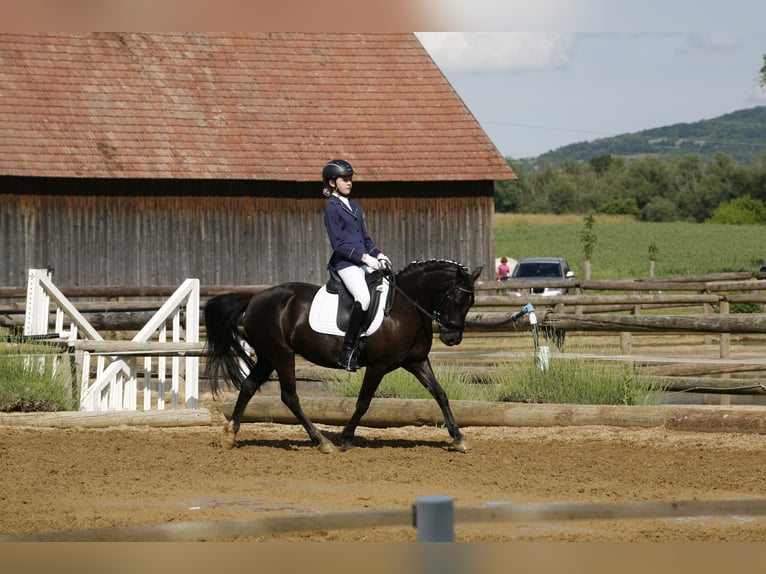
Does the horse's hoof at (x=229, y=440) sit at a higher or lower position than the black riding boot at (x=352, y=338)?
lower

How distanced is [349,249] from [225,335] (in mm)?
1650

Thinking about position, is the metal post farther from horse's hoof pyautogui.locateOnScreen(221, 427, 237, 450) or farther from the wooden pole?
the wooden pole

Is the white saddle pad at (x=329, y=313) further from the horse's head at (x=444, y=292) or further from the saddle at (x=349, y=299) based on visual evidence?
the horse's head at (x=444, y=292)

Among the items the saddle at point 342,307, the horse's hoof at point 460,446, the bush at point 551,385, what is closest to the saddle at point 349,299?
the saddle at point 342,307

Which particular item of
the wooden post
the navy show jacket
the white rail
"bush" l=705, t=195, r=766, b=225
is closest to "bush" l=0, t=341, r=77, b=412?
the white rail

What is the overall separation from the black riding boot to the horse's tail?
1.25 meters

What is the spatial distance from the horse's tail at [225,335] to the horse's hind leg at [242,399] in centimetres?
19

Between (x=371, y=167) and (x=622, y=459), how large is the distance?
19.1 m

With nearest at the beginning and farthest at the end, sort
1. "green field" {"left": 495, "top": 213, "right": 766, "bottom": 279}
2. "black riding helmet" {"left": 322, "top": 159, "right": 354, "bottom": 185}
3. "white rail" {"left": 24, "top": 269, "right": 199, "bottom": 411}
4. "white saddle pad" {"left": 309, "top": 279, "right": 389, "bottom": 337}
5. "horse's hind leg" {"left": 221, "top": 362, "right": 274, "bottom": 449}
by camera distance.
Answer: "black riding helmet" {"left": 322, "top": 159, "right": 354, "bottom": 185} < "white saddle pad" {"left": 309, "top": 279, "right": 389, "bottom": 337} < "horse's hind leg" {"left": 221, "top": 362, "right": 274, "bottom": 449} < "white rail" {"left": 24, "top": 269, "right": 199, "bottom": 411} < "green field" {"left": 495, "top": 213, "right": 766, "bottom": 279}

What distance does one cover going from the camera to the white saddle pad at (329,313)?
31.7 feet

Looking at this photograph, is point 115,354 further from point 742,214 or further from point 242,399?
point 742,214

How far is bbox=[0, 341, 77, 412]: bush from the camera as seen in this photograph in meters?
11.7

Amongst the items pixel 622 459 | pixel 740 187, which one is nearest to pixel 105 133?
pixel 622 459
